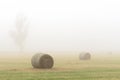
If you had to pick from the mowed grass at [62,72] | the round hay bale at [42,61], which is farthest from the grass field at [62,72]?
the round hay bale at [42,61]

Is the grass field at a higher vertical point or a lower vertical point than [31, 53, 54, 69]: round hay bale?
lower

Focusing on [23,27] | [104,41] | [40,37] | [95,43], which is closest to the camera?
[23,27]

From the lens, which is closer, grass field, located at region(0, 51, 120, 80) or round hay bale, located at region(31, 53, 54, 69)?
grass field, located at region(0, 51, 120, 80)

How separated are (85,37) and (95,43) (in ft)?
70.8

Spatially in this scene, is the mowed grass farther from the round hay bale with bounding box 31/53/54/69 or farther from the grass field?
the round hay bale with bounding box 31/53/54/69

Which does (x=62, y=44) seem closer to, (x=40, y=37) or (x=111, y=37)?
(x=40, y=37)

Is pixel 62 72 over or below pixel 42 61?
below

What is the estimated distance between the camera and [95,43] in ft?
521

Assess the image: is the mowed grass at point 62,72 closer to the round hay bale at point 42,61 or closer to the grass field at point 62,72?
the grass field at point 62,72

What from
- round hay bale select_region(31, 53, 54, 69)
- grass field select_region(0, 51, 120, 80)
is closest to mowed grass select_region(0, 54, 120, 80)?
grass field select_region(0, 51, 120, 80)

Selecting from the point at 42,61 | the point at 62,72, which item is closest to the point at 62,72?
the point at 62,72

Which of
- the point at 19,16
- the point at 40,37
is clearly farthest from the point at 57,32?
the point at 19,16

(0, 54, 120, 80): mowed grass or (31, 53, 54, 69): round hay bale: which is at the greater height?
(31, 53, 54, 69): round hay bale

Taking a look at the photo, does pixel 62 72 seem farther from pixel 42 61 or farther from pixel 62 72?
pixel 42 61
